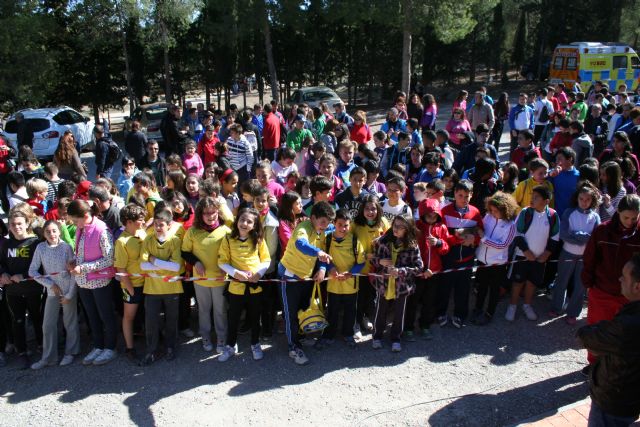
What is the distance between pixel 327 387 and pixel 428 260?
66.0 inches

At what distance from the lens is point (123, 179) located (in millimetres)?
7590

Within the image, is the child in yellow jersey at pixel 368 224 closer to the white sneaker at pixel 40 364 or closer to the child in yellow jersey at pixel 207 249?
the child in yellow jersey at pixel 207 249

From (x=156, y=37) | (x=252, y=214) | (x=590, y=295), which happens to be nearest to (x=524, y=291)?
(x=590, y=295)

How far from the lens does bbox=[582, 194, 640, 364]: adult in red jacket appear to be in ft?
15.0

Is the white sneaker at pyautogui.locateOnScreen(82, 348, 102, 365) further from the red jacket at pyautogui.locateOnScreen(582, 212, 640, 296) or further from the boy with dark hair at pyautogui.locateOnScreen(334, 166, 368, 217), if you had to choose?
the red jacket at pyautogui.locateOnScreen(582, 212, 640, 296)

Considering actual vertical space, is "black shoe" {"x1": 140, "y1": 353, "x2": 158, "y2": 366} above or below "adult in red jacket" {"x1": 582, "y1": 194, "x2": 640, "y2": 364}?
below

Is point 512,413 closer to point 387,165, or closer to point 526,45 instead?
point 387,165

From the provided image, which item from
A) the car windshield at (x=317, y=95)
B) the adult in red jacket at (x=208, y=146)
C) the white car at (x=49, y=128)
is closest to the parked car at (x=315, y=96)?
the car windshield at (x=317, y=95)

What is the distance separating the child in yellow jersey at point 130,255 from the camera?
16.6ft

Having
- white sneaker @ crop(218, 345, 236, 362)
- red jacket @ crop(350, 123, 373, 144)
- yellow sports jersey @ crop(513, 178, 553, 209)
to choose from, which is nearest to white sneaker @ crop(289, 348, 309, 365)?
white sneaker @ crop(218, 345, 236, 362)

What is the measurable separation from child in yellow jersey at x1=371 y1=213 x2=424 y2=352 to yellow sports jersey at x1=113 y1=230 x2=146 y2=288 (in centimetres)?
232

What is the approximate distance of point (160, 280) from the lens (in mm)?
5168

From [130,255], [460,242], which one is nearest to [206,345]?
[130,255]

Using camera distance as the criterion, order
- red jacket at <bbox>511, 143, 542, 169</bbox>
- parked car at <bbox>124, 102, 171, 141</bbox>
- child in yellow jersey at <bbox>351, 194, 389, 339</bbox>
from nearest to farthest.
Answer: child in yellow jersey at <bbox>351, 194, 389, 339</bbox>, red jacket at <bbox>511, 143, 542, 169</bbox>, parked car at <bbox>124, 102, 171, 141</bbox>
